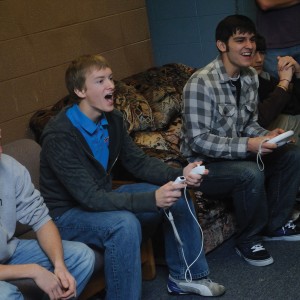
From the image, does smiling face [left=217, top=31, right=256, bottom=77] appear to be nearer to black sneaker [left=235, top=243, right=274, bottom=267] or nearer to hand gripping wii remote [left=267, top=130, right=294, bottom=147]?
hand gripping wii remote [left=267, top=130, right=294, bottom=147]

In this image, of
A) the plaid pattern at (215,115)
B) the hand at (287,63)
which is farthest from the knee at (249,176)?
the hand at (287,63)

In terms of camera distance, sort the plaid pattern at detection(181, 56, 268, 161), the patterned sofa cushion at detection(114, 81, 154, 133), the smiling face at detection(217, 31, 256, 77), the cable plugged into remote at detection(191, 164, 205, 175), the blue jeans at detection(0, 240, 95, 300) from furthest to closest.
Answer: the patterned sofa cushion at detection(114, 81, 154, 133) < the smiling face at detection(217, 31, 256, 77) < the plaid pattern at detection(181, 56, 268, 161) < the cable plugged into remote at detection(191, 164, 205, 175) < the blue jeans at detection(0, 240, 95, 300)

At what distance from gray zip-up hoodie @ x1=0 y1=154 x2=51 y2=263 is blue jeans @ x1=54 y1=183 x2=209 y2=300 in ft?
0.78

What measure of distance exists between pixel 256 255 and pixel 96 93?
1201 millimetres

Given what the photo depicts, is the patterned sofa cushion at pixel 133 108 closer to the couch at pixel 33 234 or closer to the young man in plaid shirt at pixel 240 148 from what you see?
the young man in plaid shirt at pixel 240 148

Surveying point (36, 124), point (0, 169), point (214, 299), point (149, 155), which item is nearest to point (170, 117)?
point (149, 155)

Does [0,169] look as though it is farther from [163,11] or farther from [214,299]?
[163,11]

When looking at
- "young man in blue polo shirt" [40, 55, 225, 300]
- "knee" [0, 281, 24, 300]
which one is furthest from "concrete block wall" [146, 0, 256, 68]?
"knee" [0, 281, 24, 300]

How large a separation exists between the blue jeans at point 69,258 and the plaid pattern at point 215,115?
3.18 feet

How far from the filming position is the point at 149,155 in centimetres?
318

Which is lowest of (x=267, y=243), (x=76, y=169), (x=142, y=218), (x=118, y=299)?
(x=267, y=243)

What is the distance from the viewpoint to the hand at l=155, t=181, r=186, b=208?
2.53 m

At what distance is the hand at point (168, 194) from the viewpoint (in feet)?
8.30

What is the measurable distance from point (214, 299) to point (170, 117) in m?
1.29
